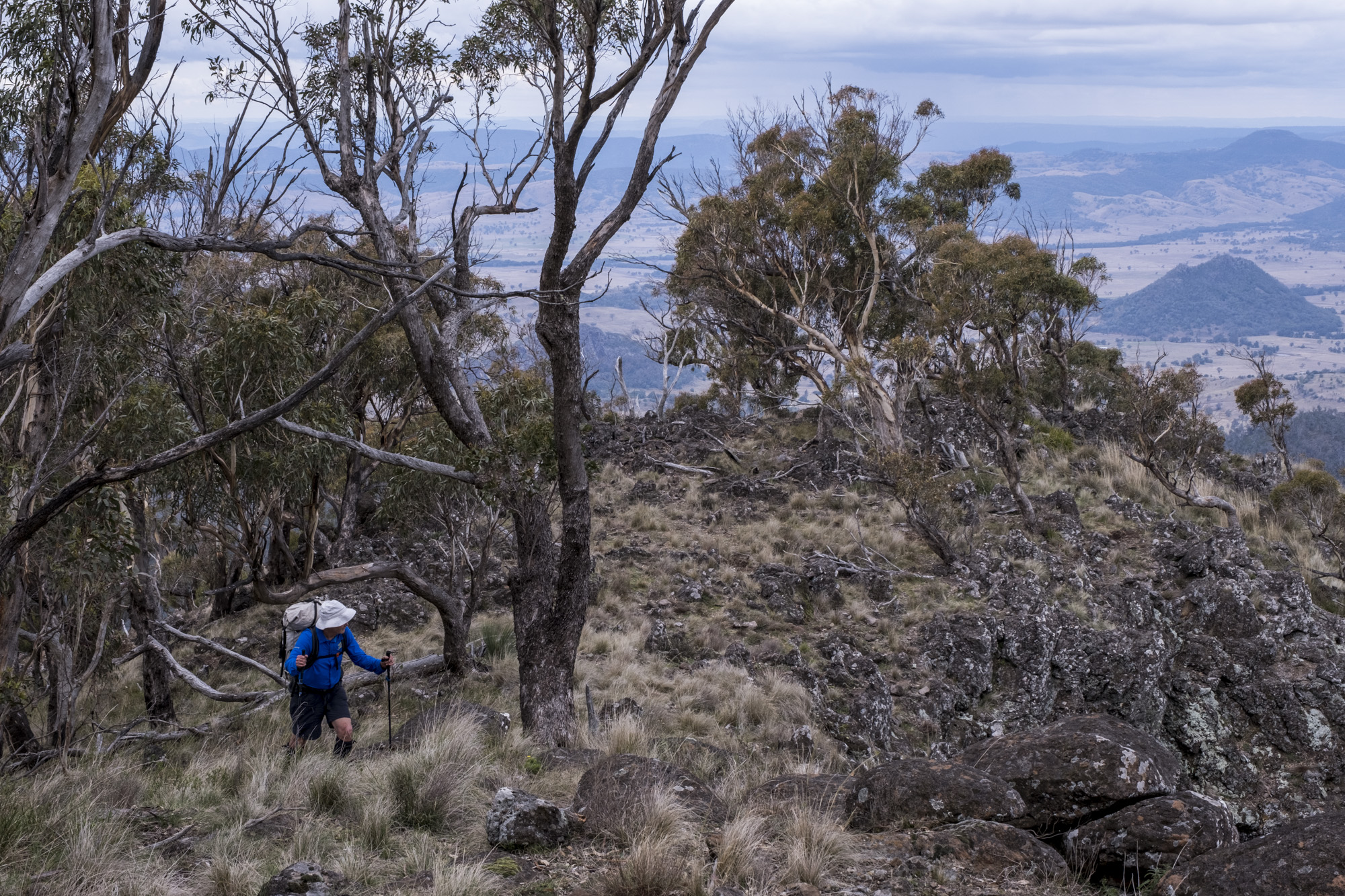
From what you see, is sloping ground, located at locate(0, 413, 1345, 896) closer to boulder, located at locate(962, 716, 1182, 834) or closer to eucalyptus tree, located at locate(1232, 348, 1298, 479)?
boulder, located at locate(962, 716, 1182, 834)

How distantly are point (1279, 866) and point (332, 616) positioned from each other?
5956 mm

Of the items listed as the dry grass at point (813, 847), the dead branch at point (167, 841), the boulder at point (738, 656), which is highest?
the dry grass at point (813, 847)

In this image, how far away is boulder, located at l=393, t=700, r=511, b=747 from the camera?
6820mm

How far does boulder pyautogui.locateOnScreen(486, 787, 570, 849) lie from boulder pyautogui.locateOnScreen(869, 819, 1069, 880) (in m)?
1.54

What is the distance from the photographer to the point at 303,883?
3.56 metres

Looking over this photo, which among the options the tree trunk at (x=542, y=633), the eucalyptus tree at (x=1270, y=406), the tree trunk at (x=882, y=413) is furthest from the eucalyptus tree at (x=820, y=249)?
the tree trunk at (x=542, y=633)

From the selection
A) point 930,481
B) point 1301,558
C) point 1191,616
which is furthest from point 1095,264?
point 1191,616

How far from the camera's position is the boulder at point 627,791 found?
4.43m

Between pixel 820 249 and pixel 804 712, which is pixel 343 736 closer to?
pixel 804 712

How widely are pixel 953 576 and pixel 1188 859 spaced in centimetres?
919

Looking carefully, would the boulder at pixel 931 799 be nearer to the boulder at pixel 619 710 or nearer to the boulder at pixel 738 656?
the boulder at pixel 619 710

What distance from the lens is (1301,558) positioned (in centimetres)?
1558

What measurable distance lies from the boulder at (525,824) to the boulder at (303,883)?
2.50ft

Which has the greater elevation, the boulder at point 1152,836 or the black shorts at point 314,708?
the boulder at point 1152,836
